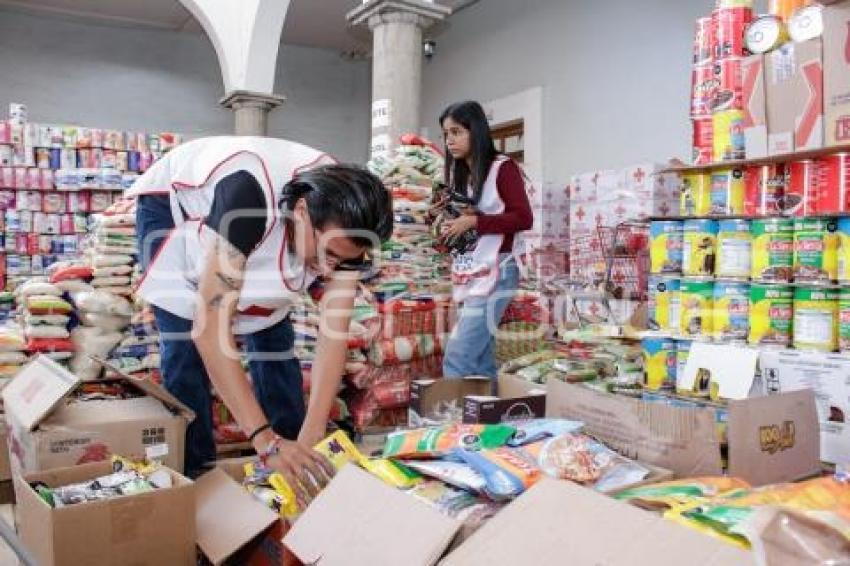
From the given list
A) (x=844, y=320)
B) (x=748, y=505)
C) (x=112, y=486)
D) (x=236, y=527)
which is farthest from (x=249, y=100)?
(x=748, y=505)

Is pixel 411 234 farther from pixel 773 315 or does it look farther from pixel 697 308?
pixel 773 315

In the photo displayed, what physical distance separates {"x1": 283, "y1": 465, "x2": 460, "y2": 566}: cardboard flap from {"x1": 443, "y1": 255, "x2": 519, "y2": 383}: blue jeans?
1.59 m

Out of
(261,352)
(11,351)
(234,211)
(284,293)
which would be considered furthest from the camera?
(11,351)

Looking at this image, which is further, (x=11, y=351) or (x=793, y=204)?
(x=11, y=351)

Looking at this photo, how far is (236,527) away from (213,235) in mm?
637

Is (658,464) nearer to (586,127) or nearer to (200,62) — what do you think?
(586,127)

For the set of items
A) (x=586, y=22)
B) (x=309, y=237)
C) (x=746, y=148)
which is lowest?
(x=309, y=237)

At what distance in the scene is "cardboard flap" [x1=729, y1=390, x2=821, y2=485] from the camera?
1.64m

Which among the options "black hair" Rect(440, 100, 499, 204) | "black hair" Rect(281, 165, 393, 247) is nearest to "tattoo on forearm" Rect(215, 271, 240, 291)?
"black hair" Rect(281, 165, 393, 247)

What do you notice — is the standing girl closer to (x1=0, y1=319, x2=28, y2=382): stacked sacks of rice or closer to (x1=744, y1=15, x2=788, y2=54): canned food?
(x1=744, y1=15, x2=788, y2=54): canned food

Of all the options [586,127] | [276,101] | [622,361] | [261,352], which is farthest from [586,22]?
[261,352]

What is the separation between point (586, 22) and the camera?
25.7ft

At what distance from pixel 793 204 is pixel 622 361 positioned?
4.19 feet

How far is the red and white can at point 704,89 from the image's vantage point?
123 inches
